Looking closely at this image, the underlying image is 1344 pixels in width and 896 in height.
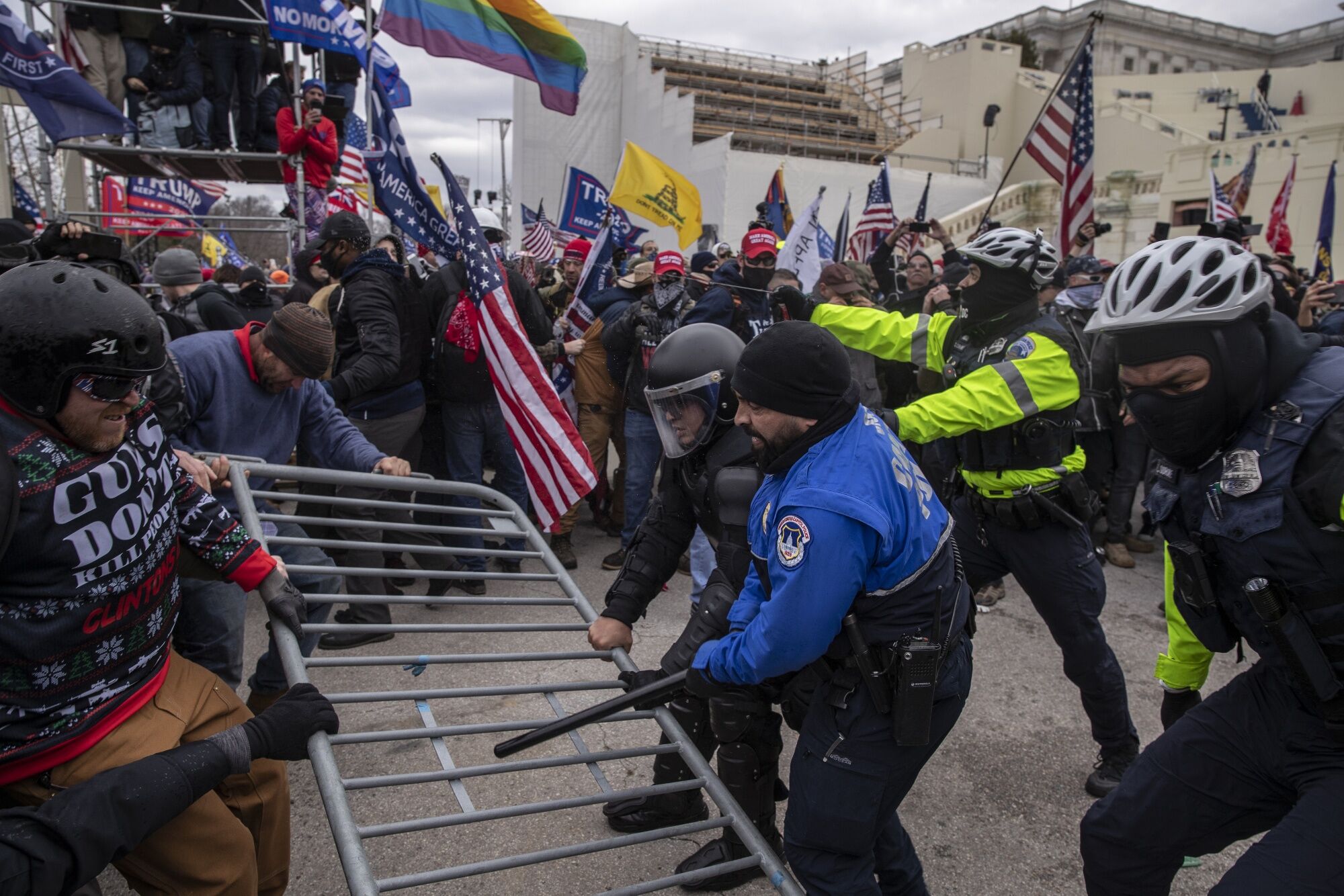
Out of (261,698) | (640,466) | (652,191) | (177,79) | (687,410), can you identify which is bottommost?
(261,698)

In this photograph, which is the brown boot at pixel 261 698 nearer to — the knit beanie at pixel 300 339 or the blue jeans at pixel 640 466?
the knit beanie at pixel 300 339

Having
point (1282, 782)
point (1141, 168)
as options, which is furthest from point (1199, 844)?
point (1141, 168)

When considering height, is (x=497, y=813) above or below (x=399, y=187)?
below

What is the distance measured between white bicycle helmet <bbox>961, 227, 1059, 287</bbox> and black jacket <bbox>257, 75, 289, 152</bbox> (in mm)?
7222

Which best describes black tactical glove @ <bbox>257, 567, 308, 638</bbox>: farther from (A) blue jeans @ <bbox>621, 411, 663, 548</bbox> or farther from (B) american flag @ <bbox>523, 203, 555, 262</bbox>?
(B) american flag @ <bbox>523, 203, 555, 262</bbox>

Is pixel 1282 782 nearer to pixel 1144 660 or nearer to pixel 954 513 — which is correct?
pixel 954 513

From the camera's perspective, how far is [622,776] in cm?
336

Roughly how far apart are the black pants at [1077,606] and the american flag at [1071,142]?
5274 mm

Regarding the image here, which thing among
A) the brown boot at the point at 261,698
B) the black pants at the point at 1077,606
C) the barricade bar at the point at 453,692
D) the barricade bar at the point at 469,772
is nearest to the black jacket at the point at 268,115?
the brown boot at the point at 261,698

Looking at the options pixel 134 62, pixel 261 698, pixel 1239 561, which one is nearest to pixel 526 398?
pixel 261 698

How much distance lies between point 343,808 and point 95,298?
3.71 ft

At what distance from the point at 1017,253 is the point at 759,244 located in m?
2.93

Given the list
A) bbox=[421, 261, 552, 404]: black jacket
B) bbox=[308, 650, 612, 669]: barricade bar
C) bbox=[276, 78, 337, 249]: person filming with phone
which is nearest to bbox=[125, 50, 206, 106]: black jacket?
bbox=[276, 78, 337, 249]: person filming with phone

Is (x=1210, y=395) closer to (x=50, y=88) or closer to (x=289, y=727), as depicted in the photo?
(x=289, y=727)
